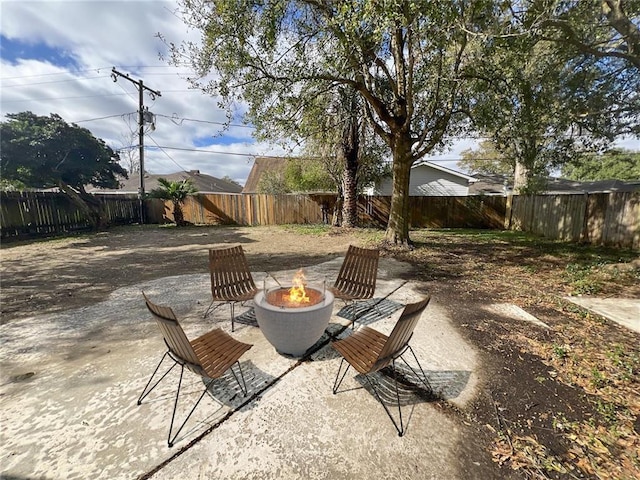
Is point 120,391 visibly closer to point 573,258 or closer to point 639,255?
point 573,258

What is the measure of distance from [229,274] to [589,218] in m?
12.2

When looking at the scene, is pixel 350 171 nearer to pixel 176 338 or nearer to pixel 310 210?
pixel 310 210

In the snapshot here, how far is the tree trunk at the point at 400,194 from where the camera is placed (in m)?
8.90

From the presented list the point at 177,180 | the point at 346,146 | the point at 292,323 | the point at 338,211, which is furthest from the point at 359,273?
the point at 177,180

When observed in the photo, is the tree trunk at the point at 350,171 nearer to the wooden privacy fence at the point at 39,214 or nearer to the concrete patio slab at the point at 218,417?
the concrete patio slab at the point at 218,417

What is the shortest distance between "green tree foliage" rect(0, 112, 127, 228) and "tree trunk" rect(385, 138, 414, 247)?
47.7 feet

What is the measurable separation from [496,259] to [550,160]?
32.4 ft

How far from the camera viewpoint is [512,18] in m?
6.52

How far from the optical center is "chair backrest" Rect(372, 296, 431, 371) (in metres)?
2.27

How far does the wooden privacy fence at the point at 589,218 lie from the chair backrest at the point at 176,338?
11.9 m

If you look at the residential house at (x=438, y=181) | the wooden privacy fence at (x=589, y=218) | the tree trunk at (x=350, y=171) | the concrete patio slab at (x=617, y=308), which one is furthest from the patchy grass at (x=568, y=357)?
the residential house at (x=438, y=181)

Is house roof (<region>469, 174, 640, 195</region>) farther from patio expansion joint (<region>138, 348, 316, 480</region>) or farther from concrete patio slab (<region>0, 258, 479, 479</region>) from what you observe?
patio expansion joint (<region>138, 348, 316, 480</region>)

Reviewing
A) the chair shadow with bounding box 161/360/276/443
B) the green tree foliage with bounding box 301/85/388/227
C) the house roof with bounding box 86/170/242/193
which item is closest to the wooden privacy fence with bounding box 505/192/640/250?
the green tree foliage with bounding box 301/85/388/227

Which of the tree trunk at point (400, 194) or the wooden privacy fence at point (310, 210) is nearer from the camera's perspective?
the tree trunk at point (400, 194)
